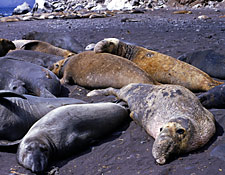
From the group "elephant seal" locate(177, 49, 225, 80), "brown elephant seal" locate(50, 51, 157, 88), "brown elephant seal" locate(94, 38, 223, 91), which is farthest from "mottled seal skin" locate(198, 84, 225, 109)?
"elephant seal" locate(177, 49, 225, 80)

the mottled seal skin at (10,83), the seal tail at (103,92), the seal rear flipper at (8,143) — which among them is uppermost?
the mottled seal skin at (10,83)

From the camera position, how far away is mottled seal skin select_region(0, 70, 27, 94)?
466 centimetres

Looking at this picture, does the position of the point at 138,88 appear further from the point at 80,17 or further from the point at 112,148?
the point at 80,17

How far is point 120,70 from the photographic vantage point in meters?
5.09

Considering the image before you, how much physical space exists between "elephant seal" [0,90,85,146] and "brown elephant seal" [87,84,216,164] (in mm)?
796

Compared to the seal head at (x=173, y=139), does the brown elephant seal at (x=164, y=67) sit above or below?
below

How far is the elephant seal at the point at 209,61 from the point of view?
551 cm

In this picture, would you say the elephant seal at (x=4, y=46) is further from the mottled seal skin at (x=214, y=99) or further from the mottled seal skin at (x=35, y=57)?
the mottled seal skin at (x=214, y=99)

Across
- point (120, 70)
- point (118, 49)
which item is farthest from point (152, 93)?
point (118, 49)

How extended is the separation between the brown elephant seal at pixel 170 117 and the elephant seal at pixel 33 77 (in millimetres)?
1259

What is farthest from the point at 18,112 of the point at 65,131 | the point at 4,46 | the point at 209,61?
the point at 4,46

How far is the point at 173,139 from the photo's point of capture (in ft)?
8.94

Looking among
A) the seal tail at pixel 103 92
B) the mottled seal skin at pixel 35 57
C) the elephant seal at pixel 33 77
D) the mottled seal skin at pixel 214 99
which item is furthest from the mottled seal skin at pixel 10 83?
the mottled seal skin at pixel 214 99

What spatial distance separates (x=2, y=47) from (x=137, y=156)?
5.00 m
